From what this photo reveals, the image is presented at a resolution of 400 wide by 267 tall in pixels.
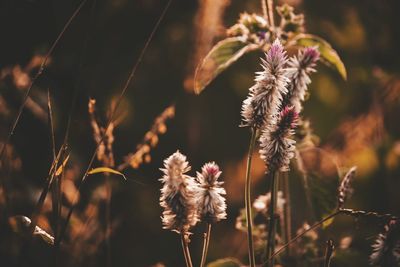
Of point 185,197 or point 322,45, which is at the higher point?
point 322,45

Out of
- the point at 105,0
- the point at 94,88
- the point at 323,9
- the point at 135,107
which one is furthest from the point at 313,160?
the point at 323,9

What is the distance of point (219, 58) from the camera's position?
4.53ft

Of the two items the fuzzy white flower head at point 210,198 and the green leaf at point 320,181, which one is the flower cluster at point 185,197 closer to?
the fuzzy white flower head at point 210,198

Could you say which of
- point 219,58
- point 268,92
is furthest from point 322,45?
point 268,92

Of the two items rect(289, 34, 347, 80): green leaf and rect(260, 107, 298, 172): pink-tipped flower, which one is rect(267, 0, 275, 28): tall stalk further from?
rect(260, 107, 298, 172): pink-tipped flower

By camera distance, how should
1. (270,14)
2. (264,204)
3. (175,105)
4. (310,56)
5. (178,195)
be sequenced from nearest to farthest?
(178,195) < (310,56) < (270,14) < (264,204) < (175,105)

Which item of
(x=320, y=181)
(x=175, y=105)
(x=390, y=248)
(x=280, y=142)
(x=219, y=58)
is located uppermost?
(x=175, y=105)

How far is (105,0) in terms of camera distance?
10.1 feet

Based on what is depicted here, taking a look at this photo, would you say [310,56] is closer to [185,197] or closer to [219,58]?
[219,58]

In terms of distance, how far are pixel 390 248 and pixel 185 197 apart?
43 cm

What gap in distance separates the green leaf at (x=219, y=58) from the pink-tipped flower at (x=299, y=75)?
206 mm

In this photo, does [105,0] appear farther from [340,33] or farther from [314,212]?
[314,212]

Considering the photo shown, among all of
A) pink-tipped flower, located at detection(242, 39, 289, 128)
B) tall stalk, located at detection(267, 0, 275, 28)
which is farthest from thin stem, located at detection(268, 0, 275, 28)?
pink-tipped flower, located at detection(242, 39, 289, 128)

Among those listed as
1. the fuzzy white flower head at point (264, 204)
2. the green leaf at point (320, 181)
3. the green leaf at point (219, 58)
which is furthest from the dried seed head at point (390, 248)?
the green leaf at point (219, 58)
